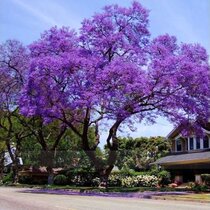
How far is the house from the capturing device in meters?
43.6

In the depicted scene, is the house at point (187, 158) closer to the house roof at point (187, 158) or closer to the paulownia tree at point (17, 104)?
the house roof at point (187, 158)

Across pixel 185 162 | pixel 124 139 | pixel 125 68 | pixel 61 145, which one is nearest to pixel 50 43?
pixel 125 68

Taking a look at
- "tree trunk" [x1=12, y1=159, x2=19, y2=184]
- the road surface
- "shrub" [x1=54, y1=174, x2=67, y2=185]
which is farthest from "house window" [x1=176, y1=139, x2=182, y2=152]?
the road surface

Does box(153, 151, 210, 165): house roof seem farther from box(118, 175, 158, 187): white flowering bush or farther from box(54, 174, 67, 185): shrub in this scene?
box(54, 174, 67, 185): shrub

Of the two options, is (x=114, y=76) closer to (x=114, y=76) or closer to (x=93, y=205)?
(x=114, y=76)

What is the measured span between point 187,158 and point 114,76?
17116mm

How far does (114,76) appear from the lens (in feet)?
102

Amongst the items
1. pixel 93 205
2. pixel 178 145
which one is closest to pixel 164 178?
pixel 178 145

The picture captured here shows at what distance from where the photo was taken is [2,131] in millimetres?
58156

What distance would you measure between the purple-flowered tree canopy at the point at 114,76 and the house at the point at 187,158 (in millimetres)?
10093

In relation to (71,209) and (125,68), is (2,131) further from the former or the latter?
(71,209)

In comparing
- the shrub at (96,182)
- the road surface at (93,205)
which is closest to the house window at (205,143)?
the shrub at (96,182)

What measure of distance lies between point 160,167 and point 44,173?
14996 millimetres

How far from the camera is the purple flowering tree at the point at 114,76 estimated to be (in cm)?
3070
